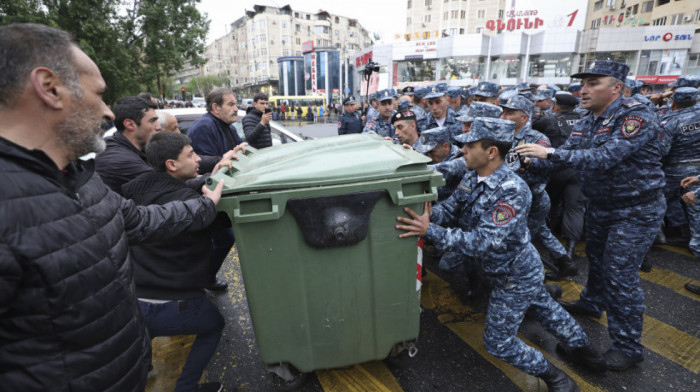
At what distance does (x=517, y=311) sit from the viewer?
2146 mm

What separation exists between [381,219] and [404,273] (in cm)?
40

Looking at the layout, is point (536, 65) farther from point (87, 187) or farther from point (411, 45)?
point (87, 187)

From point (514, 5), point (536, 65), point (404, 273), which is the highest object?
point (514, 5)

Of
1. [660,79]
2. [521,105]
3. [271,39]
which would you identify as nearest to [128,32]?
[521,105]

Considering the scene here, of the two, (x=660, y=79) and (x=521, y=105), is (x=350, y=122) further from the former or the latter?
(x=660, y=79)

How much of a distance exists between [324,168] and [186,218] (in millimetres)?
734

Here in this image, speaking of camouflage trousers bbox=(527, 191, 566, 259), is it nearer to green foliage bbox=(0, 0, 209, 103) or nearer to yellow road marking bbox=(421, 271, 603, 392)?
yellow road marking bbox=(421, 271, 603, 392)

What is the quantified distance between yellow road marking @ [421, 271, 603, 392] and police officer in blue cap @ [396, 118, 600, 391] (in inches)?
9.8

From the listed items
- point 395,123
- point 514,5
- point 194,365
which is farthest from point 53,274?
point 514,5

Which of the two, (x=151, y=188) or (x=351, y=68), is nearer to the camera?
(x=151, y=188)

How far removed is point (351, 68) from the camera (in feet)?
171

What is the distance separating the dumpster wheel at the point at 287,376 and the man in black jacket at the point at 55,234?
1004mm

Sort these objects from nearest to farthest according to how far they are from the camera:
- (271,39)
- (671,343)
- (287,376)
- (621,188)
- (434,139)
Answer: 1. (287,376)
2. (621,188)
3. (671,343)
4. (434,139)
5. (271,39)

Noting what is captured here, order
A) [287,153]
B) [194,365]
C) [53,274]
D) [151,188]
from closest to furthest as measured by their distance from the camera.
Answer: [53,274] → [151,188] → [194,365] → [287,153]
